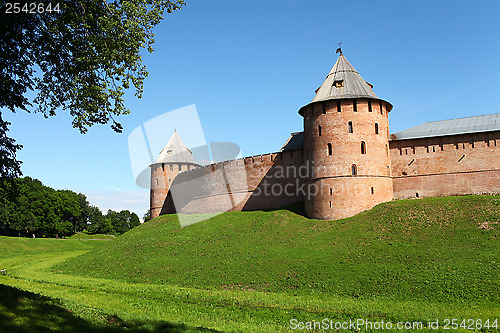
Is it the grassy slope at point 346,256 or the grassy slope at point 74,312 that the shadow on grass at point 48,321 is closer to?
the grassy slope at point 74,312

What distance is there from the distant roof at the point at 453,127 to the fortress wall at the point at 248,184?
777 cm

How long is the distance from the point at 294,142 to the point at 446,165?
1126 centimetres

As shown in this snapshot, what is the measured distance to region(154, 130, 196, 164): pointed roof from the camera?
145 feet

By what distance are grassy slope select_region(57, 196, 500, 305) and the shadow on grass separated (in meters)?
7.29

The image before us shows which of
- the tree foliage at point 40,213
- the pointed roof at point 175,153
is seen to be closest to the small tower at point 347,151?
the pointed roof at point 175,153

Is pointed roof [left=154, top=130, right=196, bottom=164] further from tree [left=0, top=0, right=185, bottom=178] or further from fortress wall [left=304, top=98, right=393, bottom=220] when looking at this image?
tree [left=0, top=0, right=185, bottom=178]

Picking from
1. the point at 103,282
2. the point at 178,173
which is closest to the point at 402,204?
the point at 103,282

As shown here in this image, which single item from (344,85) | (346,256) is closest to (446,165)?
(344,85)

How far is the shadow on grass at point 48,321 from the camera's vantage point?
7.69 m

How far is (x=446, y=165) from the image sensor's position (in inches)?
943

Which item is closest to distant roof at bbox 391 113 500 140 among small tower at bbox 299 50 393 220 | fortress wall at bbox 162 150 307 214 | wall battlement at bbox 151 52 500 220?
wall battlement at bbox 151 52 500 220

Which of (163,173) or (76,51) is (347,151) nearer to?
(76,51)

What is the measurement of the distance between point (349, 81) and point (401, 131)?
5282mm

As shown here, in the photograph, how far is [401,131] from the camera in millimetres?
26609
